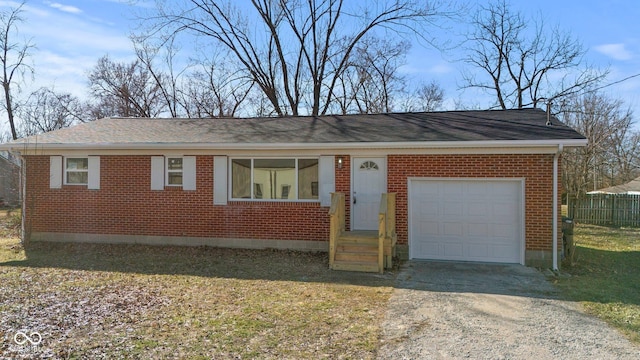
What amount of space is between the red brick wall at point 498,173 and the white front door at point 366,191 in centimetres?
31

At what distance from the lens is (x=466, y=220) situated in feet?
29.6

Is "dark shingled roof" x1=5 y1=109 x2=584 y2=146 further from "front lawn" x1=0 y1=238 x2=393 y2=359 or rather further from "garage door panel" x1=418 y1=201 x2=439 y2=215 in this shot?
"front lawn" x1=0 y1=238 x2=393 y2=359

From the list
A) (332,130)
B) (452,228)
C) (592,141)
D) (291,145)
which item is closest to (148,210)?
(291,145)

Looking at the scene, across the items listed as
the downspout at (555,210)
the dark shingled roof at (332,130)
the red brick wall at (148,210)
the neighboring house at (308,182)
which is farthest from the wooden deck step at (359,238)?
the downspout at (555,210)

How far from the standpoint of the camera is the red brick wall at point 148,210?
1001 centimetres

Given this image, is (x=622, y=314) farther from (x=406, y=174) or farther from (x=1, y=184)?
(x=1, y=184)

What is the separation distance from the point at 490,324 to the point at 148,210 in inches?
340

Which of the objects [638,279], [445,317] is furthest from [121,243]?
[638,279]

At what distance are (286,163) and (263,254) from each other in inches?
89.6

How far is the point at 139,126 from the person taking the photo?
1272cm

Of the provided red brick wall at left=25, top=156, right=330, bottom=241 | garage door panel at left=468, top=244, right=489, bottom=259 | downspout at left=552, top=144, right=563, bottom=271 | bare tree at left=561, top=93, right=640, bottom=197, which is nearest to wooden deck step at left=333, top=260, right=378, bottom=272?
red brick wall at left=25, top=156, right=330, bottom=241

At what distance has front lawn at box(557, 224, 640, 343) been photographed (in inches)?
214

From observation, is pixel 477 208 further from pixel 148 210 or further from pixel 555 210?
pixel 148 210

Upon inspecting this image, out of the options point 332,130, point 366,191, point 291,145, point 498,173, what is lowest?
point 366,191
